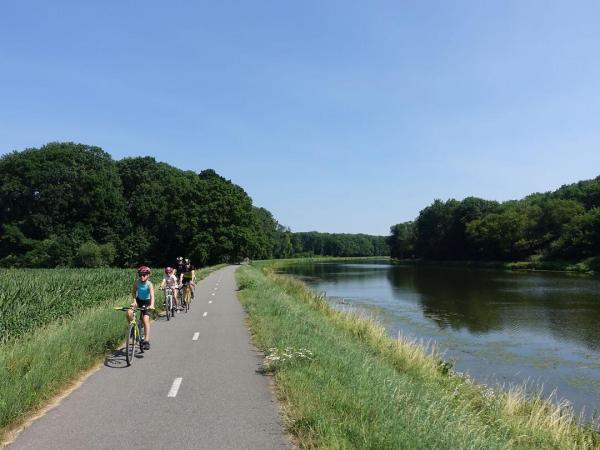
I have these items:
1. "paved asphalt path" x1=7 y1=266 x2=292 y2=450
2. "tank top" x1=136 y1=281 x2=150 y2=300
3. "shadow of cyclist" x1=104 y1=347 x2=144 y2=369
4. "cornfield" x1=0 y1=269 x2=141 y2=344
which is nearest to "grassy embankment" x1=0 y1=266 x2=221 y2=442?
"cornfield" x1=0 y1=269 x2=141 y2=344

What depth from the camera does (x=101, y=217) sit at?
7612cm

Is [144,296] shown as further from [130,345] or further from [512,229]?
[512,229]

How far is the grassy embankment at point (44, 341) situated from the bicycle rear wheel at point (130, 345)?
0.71m

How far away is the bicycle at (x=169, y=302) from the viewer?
62.0 ft

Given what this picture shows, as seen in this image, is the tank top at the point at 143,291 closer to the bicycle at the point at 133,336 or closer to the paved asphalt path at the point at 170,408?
the bicycle at the point at 133,336

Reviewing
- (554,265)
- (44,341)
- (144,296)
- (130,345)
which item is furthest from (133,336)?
(554,265)

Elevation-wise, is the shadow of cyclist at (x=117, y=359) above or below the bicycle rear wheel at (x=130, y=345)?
below

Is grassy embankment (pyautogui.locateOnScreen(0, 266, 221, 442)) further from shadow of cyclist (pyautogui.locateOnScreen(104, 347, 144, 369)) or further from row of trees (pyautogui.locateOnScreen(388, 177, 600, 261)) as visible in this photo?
row of trees (pyautogui.locateOnScreen(388, 177, 600, 261))

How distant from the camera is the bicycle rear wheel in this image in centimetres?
1050

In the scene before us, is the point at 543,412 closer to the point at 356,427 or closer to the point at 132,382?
the point at 356,427

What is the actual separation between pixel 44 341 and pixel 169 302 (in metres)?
9.32

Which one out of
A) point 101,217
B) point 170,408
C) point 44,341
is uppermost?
point 101,217

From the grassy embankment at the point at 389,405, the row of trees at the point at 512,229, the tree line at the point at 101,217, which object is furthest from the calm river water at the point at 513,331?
the row of trees at the point at 512,229

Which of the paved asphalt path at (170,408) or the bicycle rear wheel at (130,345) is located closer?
the paved asphalt path at (170,408)
